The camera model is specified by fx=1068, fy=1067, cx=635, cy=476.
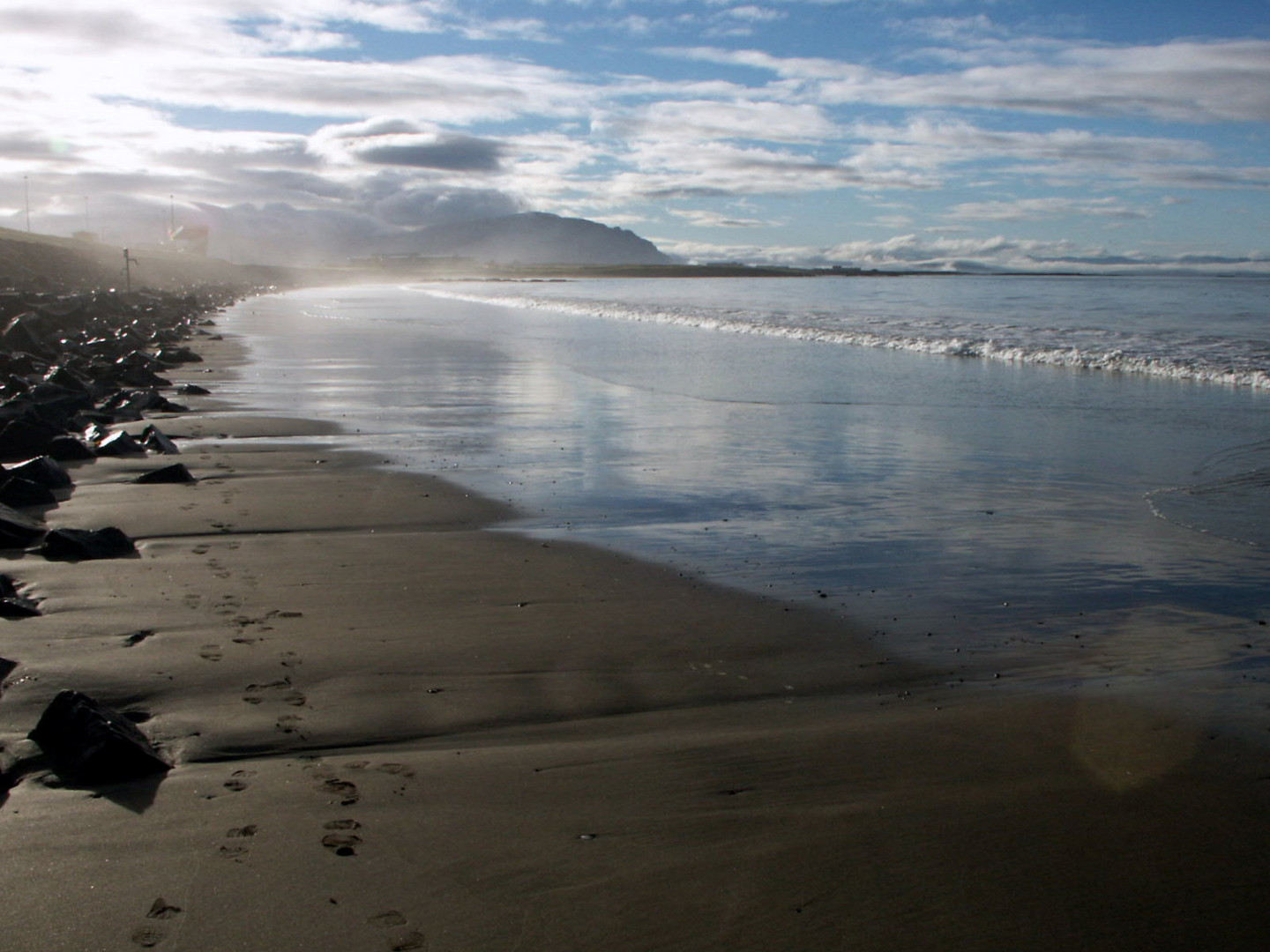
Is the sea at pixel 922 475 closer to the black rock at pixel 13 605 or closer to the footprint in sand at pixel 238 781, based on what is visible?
the footprint in sand at pixel 238 781

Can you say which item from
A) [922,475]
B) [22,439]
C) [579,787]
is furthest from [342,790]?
[22,439]

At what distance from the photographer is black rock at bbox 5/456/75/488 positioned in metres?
7.78

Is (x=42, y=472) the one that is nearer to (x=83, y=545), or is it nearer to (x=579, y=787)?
(x=83, y=545)

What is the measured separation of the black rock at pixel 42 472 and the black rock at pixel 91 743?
4.83m

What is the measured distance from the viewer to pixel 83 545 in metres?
6.09

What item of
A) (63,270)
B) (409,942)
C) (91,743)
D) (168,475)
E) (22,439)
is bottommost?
(409,942)

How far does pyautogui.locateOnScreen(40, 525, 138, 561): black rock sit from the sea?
8.14 ft

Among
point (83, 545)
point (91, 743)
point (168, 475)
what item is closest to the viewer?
point (91, 743)

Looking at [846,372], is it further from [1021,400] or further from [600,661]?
[600,661]

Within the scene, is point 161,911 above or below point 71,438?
below

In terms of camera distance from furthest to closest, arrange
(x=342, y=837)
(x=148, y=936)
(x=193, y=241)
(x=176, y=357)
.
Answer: (x=193, y=241) → (x=176, y=357) → (x=342, y=837) → (x=148, y=936)

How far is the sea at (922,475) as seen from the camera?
5.09 m

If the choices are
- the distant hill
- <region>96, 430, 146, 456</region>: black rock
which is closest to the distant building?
the distant hill

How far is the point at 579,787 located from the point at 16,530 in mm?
4548
